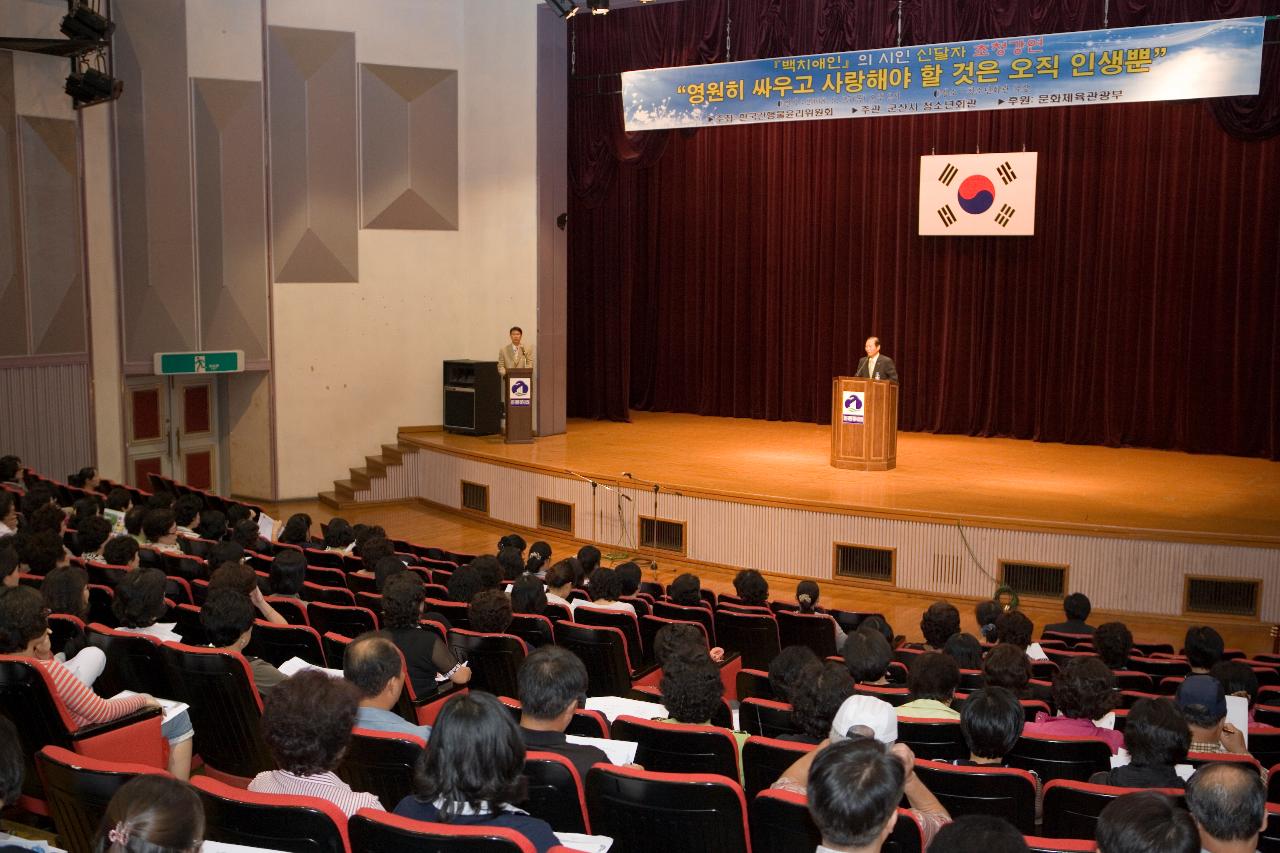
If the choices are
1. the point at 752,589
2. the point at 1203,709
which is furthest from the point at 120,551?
the point at 1203,709

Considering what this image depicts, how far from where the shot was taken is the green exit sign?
42.8 ft

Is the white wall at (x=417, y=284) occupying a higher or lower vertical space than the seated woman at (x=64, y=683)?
higher

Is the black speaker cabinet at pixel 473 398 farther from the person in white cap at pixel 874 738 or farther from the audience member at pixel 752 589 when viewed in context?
the person in white cap at pixel 874 738

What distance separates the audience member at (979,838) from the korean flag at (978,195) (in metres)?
12.6

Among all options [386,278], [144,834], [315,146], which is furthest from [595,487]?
[144,834]

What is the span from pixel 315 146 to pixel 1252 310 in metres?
10.3

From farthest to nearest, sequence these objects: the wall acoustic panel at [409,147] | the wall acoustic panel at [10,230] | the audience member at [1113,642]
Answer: the wall acoustic panel at [409,147]
the wall acoustic panel at [10,230]
the audience member at [1113,642]

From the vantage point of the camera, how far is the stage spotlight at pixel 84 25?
35.2ft

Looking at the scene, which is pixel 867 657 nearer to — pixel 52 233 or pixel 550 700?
pixel 550 700

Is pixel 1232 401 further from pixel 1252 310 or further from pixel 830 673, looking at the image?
pixel 830 673

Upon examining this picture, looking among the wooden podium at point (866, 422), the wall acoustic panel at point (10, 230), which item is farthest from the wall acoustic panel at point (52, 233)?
the wooden podium at point (866, 422)

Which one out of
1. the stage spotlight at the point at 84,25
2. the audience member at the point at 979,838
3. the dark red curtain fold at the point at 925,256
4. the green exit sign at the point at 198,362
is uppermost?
the stage spotlight at the point at 84,25

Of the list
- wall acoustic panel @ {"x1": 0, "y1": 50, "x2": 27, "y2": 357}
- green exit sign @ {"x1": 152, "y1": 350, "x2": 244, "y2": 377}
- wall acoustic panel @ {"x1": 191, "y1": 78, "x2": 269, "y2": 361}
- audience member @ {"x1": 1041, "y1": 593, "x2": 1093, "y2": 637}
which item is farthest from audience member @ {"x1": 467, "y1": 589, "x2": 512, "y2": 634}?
wall acoustic panel @ {"x1": 191, "y1": 78, "x2": 269, "y2": 361}

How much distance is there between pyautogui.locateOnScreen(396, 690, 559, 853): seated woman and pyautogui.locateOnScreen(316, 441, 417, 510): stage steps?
37.5 feet
